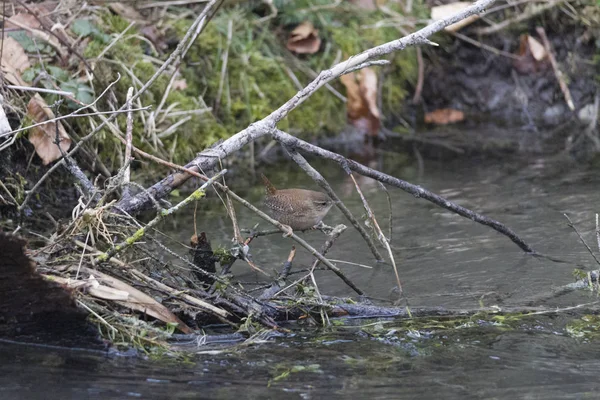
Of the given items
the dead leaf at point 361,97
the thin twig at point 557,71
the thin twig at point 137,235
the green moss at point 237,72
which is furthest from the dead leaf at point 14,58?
the thin twig at point 557,71

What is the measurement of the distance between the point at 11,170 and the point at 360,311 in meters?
2.68

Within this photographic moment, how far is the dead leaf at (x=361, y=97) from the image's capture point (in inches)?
314

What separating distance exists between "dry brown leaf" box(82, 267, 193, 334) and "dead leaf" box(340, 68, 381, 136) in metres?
4.71

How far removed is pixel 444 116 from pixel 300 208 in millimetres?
4440

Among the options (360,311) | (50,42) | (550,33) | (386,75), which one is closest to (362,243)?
(360,311)

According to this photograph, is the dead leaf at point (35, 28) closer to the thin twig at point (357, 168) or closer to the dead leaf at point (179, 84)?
the dead leaf at point (179, 84)

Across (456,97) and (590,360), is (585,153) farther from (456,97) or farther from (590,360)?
(590,360)

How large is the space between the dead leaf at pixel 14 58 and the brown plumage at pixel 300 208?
2.11m

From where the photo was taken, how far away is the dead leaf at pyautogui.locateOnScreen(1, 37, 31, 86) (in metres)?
5.60

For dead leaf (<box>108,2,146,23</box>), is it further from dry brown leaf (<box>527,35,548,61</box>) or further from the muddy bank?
dry brown leaf (<box>527,35,548,61</box>)

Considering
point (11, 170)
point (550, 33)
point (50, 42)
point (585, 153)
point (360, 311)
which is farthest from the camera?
point (550, 33)

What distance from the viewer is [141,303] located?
362 cm

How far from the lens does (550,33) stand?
872cm

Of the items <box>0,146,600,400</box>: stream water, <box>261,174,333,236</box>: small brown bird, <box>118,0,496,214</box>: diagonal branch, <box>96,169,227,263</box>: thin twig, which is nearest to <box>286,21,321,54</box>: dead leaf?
<box>0,146,600,400</box>: stream water
